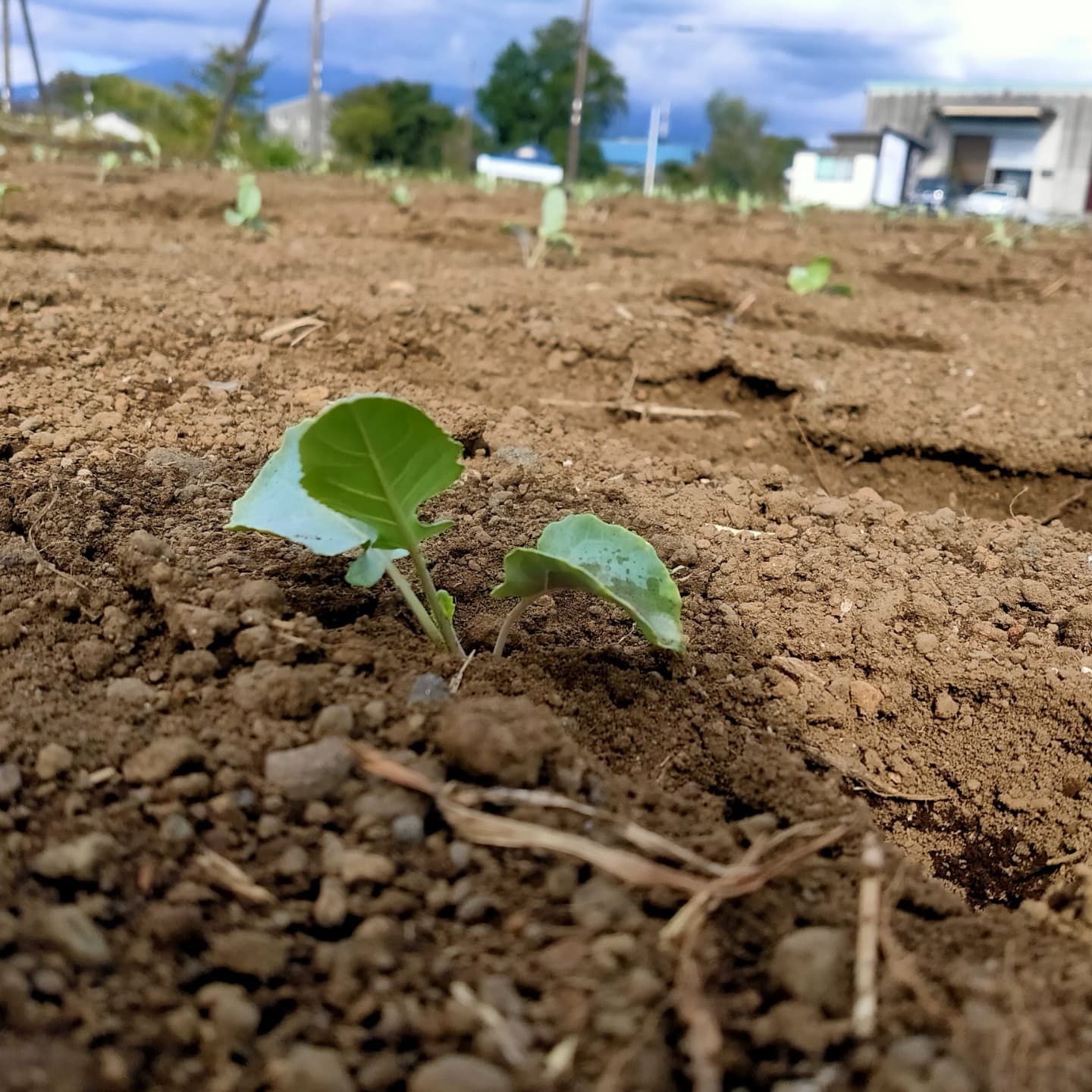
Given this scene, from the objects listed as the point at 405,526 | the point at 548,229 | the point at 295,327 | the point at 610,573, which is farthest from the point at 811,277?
the point at 405,526

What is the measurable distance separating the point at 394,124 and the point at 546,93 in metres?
14.9

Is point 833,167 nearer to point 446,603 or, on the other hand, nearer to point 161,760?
point 446,603

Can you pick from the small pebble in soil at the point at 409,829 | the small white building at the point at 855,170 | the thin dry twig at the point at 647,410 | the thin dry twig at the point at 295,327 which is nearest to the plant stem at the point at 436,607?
the small pebble in soil at the point at 409,829

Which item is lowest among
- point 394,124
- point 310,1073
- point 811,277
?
point 310,1073

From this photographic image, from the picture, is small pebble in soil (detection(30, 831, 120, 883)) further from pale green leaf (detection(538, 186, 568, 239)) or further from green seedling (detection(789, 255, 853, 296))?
pale green leaf (detection(538, 186, 568, 239))

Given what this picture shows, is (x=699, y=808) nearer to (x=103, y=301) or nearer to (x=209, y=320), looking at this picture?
(x=209, y=320)

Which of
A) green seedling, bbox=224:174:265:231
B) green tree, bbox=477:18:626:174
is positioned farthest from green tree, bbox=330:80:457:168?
green seedling, bbox=224:174:265:231

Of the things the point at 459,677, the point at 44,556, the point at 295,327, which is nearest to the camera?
the point at 459,677

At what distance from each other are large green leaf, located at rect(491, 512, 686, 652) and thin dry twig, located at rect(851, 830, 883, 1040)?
37 centimetres

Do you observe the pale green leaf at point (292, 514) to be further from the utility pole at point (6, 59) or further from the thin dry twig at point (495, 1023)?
the utility pole at point (6, 59)

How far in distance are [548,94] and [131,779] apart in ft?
154

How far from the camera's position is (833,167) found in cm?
3453

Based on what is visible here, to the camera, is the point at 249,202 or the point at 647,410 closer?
the point at 647,410

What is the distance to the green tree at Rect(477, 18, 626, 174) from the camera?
42156 mm
